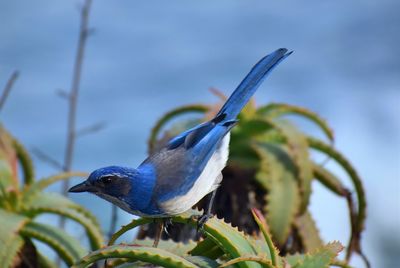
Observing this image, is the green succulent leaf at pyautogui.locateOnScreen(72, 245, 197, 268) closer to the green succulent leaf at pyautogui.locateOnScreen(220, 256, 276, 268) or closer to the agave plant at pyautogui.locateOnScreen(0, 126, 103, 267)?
the green succulent leaf at pyautogui.locateOnScreen(220, 256, 276, 268)

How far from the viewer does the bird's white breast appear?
73.9 inches

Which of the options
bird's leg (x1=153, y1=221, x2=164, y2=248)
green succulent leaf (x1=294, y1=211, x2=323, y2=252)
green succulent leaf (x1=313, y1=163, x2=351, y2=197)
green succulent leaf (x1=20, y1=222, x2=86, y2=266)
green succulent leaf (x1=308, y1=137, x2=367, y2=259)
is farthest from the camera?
green succulent leaf (x1=313, y1=163, x2=351, y2=197)

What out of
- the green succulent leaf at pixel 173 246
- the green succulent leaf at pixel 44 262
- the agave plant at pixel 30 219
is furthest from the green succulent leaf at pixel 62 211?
the green succulent leaf at pixel 173 246

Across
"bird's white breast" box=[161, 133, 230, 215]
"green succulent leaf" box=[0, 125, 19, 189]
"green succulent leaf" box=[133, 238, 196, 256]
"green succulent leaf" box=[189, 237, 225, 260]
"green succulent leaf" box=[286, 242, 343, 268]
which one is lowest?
"green succulent leaf" box=[286, 242, 343, 268]

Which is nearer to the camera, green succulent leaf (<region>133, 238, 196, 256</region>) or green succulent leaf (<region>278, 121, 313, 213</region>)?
green succulent leaf (<region>133, 238, 196, 256</region>)

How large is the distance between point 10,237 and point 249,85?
1.24m

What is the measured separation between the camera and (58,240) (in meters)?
3.11

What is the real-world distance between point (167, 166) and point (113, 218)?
48.0 inches

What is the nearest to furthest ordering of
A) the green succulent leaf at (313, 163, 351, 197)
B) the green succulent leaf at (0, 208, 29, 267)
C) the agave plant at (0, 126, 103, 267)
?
the green succulent leaf at (0, 208, 29, 267) < the agave plant at (0, 126, 103, 267) < the green succulent leaf at (313, 163, 351, 197)

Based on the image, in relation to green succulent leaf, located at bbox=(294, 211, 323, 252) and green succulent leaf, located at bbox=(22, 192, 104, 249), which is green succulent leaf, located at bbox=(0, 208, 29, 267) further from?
green succulent leaf, located at bbox=(294, 211, 323, 252)

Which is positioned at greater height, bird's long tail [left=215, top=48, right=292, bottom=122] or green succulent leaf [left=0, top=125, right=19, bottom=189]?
green succulent leaf [left=0, top=125, right=19, bottom=189]

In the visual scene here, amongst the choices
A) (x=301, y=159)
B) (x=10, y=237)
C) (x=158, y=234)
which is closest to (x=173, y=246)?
(x=158, y=234)

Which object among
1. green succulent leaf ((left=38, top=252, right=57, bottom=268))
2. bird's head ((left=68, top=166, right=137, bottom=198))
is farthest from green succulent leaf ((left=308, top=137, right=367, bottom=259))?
bird's head ((left=68, top=166, right=137, bottom=198))

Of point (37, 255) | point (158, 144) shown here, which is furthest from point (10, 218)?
point (158, 144)
